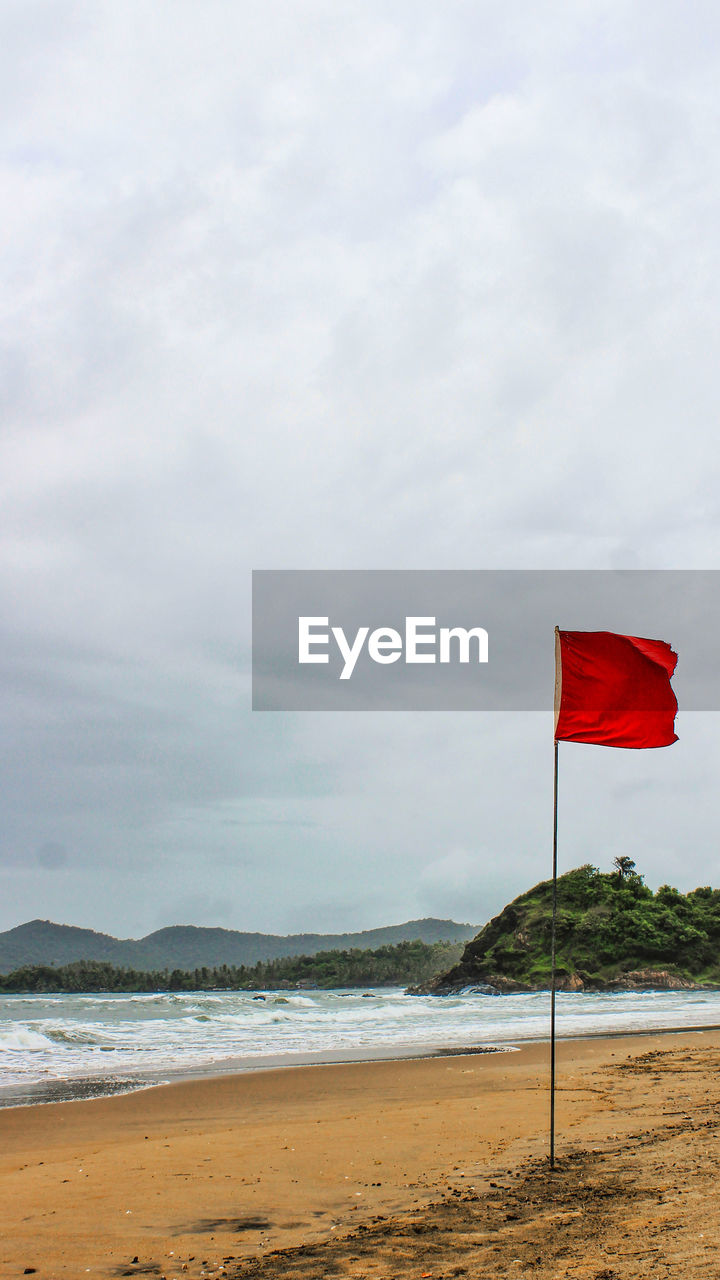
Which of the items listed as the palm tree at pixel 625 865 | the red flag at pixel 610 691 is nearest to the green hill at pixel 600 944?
the palm tree at pixel 625 865

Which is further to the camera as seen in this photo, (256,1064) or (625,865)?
(625,865)

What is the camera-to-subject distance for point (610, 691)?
393 inches

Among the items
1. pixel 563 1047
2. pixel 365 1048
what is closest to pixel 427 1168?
pixel 563 1047

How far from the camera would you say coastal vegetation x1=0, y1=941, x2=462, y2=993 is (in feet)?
375

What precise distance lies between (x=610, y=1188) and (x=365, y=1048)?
61.7ft

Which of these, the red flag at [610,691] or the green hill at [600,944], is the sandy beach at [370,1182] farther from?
the green hill at [600,944]

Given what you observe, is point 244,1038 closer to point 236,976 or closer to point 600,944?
point 600,944

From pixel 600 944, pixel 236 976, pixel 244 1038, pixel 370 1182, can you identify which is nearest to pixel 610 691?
pixel 370 1182

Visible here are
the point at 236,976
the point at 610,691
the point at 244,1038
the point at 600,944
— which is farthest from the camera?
the point at 236,976

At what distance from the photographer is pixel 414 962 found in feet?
403

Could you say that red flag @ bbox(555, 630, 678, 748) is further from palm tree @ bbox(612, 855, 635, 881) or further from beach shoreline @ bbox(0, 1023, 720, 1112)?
palm tree @ bbox(612, 855, 635, 881)

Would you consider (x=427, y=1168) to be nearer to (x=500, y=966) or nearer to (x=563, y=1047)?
(x=563, y=1047)

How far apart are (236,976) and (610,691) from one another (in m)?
117

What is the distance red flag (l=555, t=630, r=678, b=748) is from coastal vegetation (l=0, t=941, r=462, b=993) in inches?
4357
